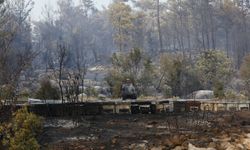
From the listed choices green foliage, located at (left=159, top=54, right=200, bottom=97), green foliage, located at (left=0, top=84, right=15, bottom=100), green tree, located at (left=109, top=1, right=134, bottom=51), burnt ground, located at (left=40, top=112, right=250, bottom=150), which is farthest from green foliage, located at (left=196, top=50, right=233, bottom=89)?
green foliage, located at (left=0, top=84, right=15, bottom=100)

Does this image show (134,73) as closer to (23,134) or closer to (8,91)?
(8,91)

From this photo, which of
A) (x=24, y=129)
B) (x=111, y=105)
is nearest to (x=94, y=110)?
(x=111, y=105)

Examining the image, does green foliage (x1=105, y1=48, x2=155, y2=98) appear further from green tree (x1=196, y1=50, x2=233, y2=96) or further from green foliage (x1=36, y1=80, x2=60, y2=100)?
green foliage (x1=36, y1=80, x2=60, y2=100)

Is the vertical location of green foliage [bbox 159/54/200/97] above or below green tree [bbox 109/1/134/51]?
below

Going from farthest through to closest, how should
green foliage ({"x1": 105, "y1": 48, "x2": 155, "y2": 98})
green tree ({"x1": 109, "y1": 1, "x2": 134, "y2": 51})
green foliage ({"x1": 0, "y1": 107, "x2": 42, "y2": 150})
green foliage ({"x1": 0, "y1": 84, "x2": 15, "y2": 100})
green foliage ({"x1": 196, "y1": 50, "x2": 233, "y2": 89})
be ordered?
green tree ({"x1": 109, "y1": 1, "x2": 134, "y2": 51}) < green foliage ({"x1": 196, "y1": 50, "x2": 233, "y2": 89}) < green foliage ({"x1": 105, "y1": 48, "x2": 155, "y2": 98}) < green foliage ({"x1": 0, "y1": 84, "x2": 15, "y2": 100}) < green foliage ({"x1": 0, "y1": 107, "x2": 42, "y2": 150})

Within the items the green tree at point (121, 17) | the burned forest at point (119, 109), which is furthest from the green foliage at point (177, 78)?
the green tree at point (121, 17)

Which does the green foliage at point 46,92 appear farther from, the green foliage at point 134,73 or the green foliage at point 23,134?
the green foliage at point 23,134

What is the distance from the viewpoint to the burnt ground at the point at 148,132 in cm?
1079

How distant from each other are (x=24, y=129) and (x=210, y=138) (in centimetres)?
537

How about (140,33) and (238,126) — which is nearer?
(238,126)

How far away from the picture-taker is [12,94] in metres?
11.1

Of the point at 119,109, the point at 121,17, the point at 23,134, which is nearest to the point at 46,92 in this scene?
the point at 119,109

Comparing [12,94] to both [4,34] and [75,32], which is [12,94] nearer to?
[4,34]

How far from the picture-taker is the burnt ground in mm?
10789
